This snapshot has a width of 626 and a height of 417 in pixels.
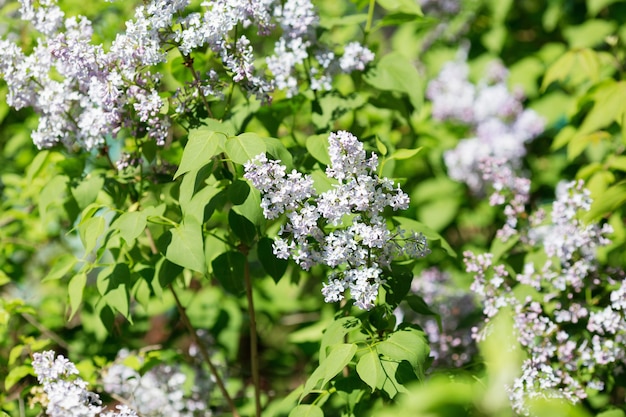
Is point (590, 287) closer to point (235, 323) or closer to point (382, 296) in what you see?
point (382, 296)

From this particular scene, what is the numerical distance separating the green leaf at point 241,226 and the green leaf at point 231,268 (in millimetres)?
168

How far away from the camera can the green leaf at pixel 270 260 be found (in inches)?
71.0

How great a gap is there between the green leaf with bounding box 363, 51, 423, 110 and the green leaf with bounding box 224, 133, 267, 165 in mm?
661

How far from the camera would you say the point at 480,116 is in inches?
153

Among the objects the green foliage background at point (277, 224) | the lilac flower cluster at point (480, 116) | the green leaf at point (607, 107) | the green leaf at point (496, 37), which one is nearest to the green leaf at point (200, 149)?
the green foliage background at point (277, 224)

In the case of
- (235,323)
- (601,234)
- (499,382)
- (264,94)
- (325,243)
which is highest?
(499,382)

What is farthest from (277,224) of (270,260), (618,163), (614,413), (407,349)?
(618,163)

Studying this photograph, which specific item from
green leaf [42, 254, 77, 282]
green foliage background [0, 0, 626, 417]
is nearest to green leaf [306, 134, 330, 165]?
green foliage background [0, 0, 626, 417]

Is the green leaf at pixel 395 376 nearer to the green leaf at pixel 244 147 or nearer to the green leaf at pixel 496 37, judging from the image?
the green leaf at pixel 244 147

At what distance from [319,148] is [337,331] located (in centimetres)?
45

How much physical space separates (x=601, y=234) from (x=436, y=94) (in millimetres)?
1958

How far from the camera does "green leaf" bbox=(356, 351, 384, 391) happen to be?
1.50 m

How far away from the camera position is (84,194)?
1.98m

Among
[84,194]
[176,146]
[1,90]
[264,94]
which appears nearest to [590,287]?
[264,94]
